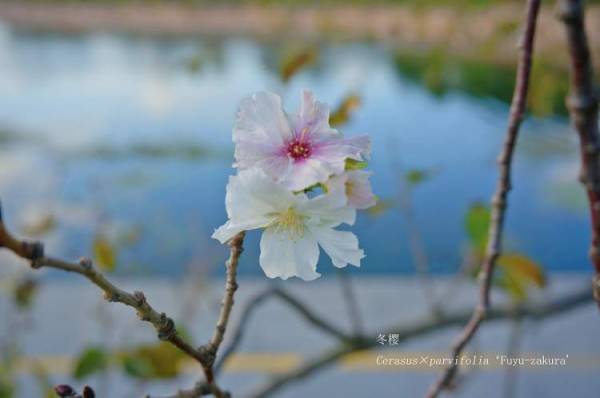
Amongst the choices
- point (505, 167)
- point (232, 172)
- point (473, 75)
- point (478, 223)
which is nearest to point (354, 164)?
point (505, 167)

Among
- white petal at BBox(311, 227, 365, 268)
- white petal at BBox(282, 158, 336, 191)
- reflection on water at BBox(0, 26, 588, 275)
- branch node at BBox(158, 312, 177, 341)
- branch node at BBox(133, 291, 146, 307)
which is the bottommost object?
reflection on water at BBox(0, 26, 588, 275)

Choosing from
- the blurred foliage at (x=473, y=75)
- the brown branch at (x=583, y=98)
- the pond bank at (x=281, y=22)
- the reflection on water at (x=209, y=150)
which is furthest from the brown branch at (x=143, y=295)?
the blurred foliage at (x=473, y=75)

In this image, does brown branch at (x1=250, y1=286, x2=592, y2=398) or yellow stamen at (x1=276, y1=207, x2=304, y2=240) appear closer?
yellow stamen at (x1=276, y1=207, x2=304, y2=240)

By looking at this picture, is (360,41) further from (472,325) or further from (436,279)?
(472,325)

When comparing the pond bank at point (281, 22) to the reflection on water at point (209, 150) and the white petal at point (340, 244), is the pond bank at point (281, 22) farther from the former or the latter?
the white petal at point (340, 244)

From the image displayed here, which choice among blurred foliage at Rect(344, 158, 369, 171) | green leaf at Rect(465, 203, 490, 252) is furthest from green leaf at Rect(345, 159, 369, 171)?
green leaf at Rect(465, 203, 490, 252)

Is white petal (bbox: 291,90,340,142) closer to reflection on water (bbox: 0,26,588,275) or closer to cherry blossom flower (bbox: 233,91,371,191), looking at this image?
cherry blossom flower (bbox: 233,91,371,191)

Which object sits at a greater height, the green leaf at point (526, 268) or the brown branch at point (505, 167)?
the brown branch at point (505, 167)
